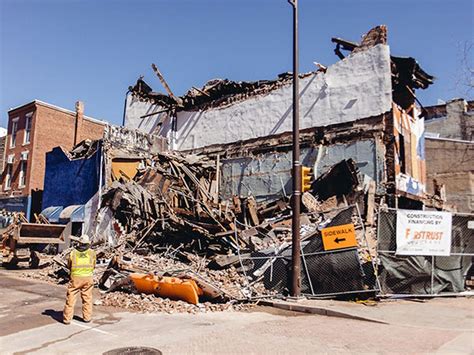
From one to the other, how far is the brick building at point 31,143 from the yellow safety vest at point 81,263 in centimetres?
2319

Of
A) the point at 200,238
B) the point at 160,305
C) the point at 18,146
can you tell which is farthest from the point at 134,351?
the point at 18,146

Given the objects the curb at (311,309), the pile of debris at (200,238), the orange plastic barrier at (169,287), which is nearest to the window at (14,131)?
the pile of debris at (200,238)

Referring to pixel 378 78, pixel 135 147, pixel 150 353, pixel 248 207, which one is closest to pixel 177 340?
pixel 150 353

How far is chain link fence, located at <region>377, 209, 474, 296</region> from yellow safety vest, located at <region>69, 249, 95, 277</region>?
6.84m

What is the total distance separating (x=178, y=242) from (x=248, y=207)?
3.20 m

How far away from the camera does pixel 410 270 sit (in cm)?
1073

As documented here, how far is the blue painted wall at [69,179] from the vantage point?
72.8 ft

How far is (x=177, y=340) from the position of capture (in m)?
7.04

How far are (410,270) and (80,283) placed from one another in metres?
7.88

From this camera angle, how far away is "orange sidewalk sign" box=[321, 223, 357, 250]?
10328 millimetres

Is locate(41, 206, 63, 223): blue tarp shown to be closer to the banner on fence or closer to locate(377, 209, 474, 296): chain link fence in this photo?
locate(377, 209, 474, 296): chain link fence

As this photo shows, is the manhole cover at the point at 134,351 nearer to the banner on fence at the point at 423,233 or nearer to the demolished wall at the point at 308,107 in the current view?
the banner on fence at the point at 423,233

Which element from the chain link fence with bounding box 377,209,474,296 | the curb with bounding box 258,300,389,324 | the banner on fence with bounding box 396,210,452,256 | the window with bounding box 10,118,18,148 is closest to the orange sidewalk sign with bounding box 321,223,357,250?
the chain link fence with bounding box 377,209,474,296

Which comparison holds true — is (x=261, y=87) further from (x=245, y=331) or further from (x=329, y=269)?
(x=245, y=331)
